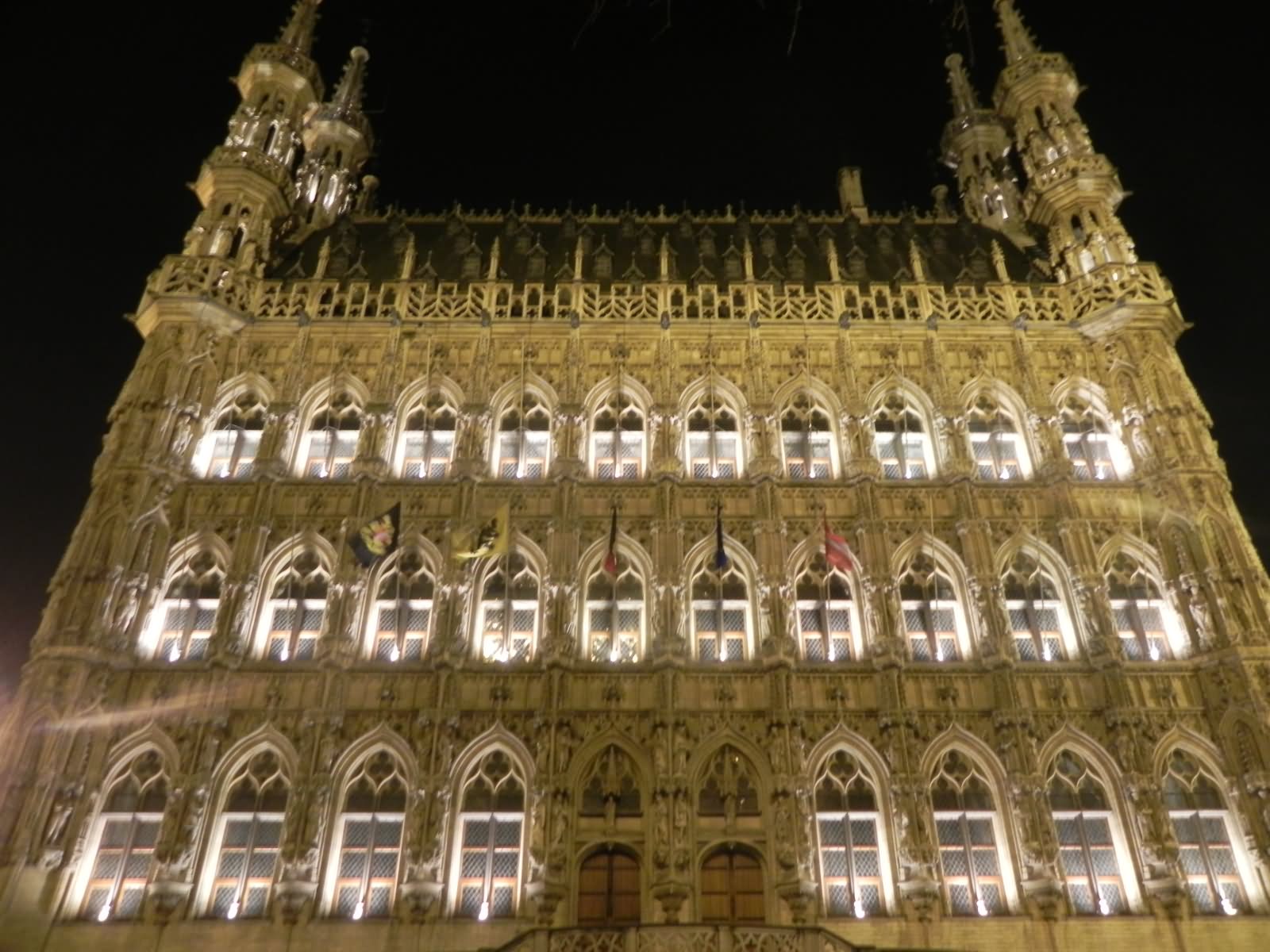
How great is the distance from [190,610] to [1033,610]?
21.8 meters

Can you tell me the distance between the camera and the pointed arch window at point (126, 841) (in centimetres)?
2247

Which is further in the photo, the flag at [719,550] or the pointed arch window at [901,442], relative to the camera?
the pointed arch window at [901,442]

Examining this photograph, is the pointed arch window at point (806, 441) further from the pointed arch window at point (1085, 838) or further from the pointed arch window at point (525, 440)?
the pointed arch window at point (1085, 838)

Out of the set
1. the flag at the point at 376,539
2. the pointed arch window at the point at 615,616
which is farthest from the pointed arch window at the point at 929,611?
the flag at the point at 376,539

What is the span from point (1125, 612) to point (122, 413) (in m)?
27.8

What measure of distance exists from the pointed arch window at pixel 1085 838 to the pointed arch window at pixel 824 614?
219 inches

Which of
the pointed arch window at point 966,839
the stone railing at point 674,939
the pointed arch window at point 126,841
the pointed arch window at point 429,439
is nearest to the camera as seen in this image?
the stone railing at point 674,939

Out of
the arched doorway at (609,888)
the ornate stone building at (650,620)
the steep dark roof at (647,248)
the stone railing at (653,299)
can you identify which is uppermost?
the steep dark roof at (647,248)

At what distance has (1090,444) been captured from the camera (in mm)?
29766

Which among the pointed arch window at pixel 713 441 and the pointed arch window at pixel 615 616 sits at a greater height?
the pointed arch window at pixel 713 441

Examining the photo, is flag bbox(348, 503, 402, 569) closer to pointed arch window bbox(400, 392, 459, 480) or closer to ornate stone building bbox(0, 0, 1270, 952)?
ornate stone building bbox(0, 0, 1270, 952)

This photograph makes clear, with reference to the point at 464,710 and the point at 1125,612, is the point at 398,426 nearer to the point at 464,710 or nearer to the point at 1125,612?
the point at 464,710

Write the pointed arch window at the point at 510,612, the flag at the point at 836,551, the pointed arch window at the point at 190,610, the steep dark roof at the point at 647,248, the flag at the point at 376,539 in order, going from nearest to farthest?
the flag at the point at 376,539
the pointed arch window at the point at 190,610
the pointed arch window at the point at 510,612
the flag at the point at 836,551
the steep dark roof at the point at 647,248

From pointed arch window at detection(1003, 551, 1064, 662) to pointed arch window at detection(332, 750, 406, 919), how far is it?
51.2 feet
